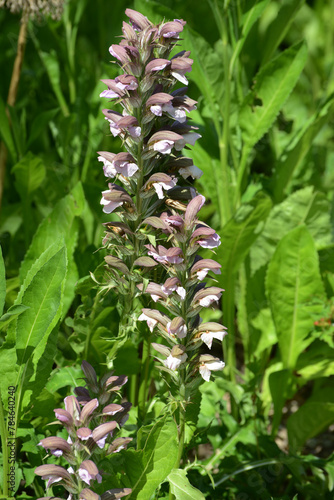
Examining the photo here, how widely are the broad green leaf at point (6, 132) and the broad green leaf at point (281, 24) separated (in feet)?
3.71

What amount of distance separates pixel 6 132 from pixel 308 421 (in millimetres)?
1603

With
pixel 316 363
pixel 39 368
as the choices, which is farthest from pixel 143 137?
pixel 316 363

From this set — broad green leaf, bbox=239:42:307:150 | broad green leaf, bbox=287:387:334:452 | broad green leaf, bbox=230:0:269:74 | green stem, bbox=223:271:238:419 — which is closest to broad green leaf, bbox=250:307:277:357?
green stem, bbox=223:271:238:419

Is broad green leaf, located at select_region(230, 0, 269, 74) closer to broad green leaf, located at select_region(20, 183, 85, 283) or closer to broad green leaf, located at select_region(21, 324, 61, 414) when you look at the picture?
broad green leaf, located at select_region(20, 183, 85, 283)

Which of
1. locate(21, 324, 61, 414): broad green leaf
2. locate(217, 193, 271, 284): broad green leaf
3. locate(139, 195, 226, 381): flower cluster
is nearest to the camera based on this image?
locate(139, 195, 226, 381): flower cluster

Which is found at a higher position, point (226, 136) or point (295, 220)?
point (226, 136)

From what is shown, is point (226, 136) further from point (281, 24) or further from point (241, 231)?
point (281, 24)

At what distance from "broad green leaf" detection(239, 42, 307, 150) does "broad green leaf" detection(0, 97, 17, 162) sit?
0.94m

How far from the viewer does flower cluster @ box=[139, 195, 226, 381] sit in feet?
3.95

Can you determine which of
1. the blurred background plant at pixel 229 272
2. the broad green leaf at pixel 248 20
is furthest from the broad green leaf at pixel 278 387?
the broad green leaf at pixel 248 20

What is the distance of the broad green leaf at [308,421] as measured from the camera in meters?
1.96

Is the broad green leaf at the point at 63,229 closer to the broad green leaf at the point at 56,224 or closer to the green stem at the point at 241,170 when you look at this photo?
the broad green leaf at the point at 56,224

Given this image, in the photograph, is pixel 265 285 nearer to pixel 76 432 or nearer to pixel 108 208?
pixel 108 208

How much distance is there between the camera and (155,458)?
130cm
